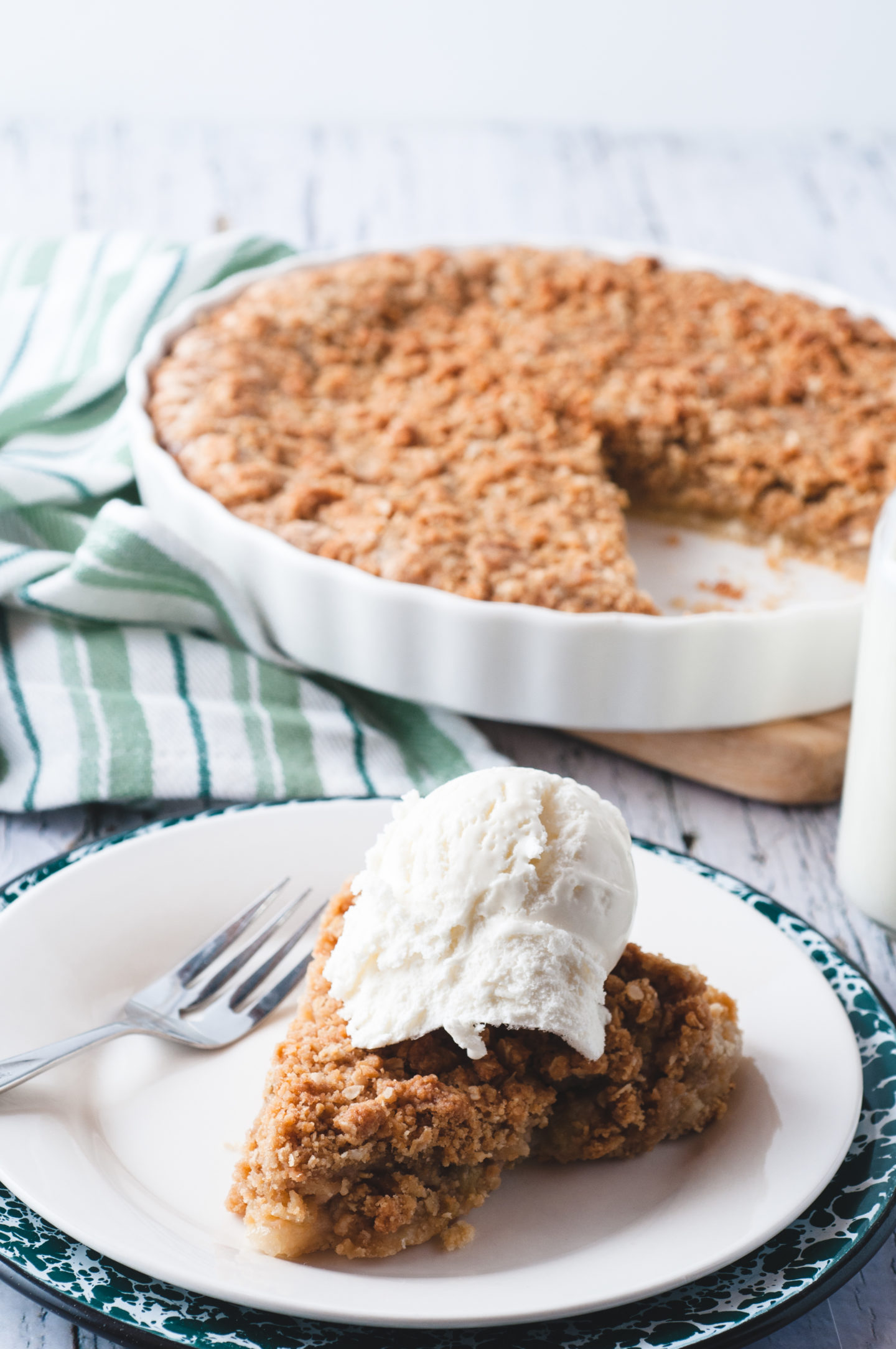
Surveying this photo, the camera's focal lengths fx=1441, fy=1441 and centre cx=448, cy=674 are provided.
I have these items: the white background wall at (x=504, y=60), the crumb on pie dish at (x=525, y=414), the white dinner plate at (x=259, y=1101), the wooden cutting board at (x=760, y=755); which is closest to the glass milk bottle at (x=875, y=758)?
the wooden cutting board at (x=760, y=755)

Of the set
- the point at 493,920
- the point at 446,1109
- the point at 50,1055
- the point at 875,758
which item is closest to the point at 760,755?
the point at 875,758

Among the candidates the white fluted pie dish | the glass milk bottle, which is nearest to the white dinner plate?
the glass milk bottle

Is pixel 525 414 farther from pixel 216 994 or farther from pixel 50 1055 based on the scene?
pixel 50 1055

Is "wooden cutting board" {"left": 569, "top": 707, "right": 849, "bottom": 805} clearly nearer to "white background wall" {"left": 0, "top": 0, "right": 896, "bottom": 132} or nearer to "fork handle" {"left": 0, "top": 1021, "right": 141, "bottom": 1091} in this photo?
"fork handle" {"left": 0, "top": 1021, "right": 141, "bottom": 1091}

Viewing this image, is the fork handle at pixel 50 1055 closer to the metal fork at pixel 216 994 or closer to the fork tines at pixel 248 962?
the metal fork at pixel 216 994

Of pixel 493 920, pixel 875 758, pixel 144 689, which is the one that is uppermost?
pixel 493 920

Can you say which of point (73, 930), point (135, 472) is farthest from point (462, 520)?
point (73, 930)

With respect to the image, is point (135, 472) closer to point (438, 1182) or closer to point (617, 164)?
point (438, 1182)
